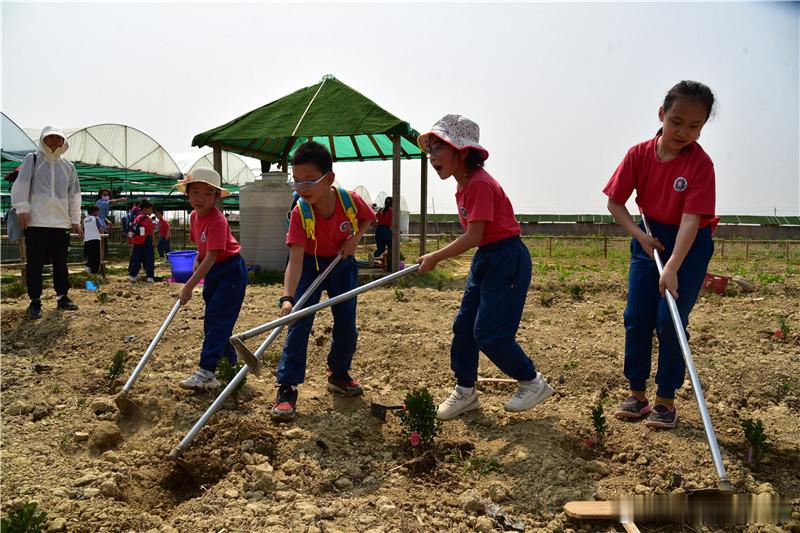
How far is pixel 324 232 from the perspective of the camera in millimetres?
3611

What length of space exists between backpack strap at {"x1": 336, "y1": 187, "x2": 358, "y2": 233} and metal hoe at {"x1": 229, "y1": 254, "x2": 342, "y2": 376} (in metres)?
0.26

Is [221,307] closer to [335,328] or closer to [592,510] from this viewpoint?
[335,328]

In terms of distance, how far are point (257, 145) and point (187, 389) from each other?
9339mm

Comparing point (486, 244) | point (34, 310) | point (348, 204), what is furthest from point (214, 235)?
point (34, 310)

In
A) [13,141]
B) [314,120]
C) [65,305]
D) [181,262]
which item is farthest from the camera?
[13,141]

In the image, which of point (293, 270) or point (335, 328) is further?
point (335, 328)

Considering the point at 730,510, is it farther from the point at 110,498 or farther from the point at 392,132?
the point at 392,132

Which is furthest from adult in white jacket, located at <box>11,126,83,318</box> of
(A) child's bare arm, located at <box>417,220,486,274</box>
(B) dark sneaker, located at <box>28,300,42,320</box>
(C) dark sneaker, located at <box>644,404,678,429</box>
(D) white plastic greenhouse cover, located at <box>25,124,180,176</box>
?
(D) white plastic greenhouse cover, located at <box>25,124,180,176</box>

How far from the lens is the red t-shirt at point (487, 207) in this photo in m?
3.07

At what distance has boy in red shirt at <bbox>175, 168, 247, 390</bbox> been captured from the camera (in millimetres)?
3803

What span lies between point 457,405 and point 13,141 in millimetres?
15109

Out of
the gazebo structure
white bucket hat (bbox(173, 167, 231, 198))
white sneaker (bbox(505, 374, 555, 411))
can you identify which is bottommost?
white sneaker (bbox(505, 374, 555, 411))

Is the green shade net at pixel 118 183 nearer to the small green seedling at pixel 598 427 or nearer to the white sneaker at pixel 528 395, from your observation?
the white sneaker at pixel 528 395

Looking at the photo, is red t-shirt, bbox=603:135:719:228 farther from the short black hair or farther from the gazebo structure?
the gazebo structure
